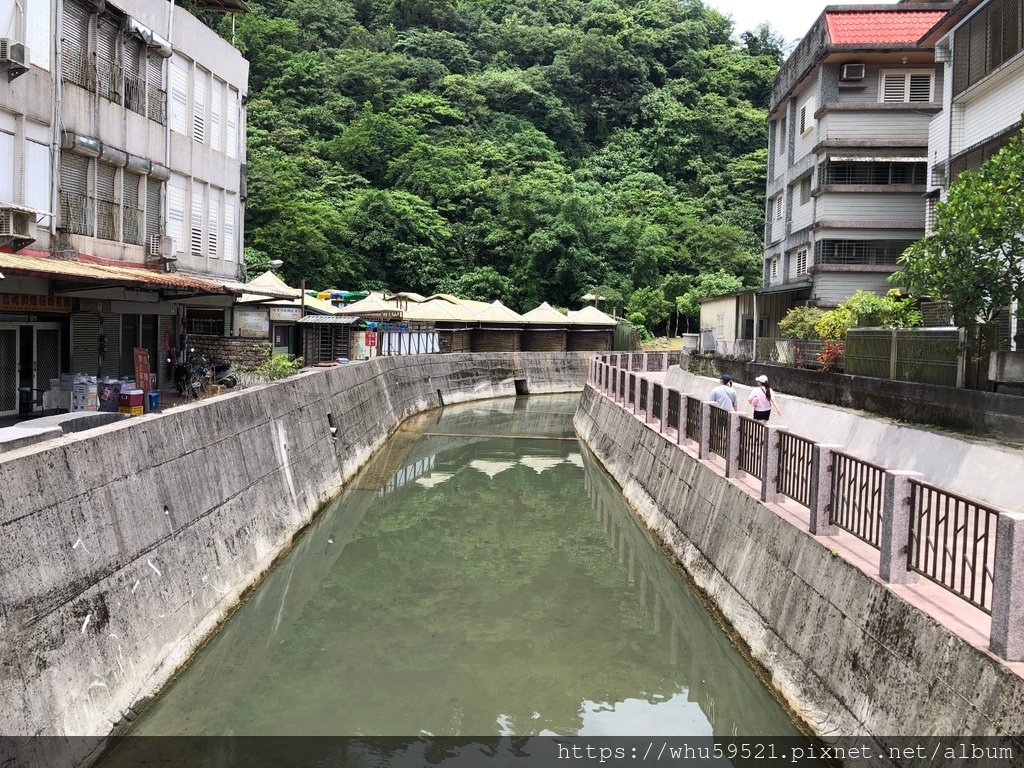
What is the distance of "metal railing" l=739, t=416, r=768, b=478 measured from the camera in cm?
1177

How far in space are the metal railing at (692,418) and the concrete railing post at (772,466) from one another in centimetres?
418

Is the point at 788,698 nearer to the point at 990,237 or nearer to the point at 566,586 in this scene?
the point at 566,586

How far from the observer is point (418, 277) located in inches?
2329

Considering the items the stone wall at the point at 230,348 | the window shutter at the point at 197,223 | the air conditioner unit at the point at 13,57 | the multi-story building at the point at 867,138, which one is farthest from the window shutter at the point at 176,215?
the multi-story building at the point at 867,138

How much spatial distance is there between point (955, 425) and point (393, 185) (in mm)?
53009

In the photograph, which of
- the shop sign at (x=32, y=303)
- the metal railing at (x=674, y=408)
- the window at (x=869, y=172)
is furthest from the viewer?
the window at (x=869, y=172)

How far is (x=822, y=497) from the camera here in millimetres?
9070

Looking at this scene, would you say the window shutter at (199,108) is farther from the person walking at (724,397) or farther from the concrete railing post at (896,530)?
the concrete railing post at (896,530)

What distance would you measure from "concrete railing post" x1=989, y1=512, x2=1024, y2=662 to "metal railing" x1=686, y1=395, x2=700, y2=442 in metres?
9.44

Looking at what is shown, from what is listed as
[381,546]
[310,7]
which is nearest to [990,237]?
[381,546]

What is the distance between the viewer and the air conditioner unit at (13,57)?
1475cm

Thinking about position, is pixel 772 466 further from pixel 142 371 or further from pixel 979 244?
pixel 142 371

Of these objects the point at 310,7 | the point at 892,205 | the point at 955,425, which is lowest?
the point at 955,425

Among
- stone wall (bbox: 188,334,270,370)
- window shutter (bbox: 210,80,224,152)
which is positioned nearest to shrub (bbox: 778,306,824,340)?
stone wall (bbox: 188,334,270,370)
